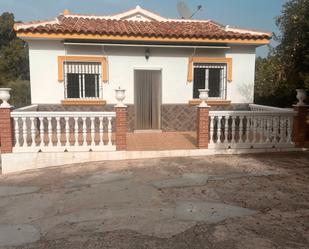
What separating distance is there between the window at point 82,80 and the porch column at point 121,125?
3260 millimetres

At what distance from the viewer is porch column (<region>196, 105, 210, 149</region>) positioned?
8.62 metres

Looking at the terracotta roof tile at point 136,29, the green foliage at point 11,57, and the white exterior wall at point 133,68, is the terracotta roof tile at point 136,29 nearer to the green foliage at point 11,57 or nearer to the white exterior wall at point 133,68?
the white exterior wall at point 133,68

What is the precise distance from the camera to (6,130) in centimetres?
795

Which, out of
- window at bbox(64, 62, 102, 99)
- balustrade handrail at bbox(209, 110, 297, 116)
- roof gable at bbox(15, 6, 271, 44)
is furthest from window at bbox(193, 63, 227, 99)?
window at bbox(64, 62, 102, 99)

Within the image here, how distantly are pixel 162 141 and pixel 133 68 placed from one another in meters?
3.05

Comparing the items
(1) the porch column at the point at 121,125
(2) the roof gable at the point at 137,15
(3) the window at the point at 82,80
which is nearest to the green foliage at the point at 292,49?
(1) the porch column at the point at 121,125

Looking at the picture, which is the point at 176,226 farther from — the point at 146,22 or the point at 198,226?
the point at 146,22

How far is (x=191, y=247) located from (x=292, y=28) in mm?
7296

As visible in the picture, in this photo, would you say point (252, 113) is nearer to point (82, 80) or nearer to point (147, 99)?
point (147, 99)

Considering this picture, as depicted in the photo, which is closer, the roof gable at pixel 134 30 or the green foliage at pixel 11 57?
the roof gable at pixel 134 30

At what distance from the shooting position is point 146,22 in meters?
12.6

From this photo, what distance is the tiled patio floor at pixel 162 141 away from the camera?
9.15 m

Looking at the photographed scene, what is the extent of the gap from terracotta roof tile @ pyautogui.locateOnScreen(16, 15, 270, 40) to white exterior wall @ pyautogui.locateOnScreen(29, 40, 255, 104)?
0.64 metres

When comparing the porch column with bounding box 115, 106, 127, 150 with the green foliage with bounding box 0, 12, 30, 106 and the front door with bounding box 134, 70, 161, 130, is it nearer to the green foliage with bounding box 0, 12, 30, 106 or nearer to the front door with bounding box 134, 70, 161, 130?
the front door with bounding box 134, 70, 161, 130
